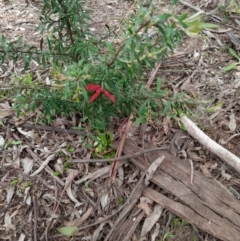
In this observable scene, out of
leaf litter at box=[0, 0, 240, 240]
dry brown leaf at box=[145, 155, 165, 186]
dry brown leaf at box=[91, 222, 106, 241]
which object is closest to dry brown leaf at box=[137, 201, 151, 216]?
leaf litter at box=[0, 0, 240, 240]

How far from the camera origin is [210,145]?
2330 mm

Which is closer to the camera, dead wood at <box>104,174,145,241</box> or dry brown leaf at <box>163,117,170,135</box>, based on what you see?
dead wood at <box>104,174,145,241</box>

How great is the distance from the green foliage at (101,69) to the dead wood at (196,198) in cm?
34

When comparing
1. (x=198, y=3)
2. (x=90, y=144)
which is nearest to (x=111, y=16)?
(x=198, y=3)

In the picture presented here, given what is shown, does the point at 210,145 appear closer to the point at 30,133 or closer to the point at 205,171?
the point at 205,171

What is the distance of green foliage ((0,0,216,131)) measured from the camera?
1619 mm

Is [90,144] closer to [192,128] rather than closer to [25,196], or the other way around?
[25,196]

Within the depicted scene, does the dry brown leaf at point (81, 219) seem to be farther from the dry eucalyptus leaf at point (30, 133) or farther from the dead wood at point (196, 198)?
the dry eucalyptus leaf at point (30, 133)

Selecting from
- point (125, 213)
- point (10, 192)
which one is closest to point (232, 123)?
point (125, 213)

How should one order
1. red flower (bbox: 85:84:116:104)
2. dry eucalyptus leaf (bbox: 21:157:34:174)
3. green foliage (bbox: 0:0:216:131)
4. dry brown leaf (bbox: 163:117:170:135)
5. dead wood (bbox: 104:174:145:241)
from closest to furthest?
green foliage (bbox: 0:0:216:131) → red flower (bbox: 85:84:116:104) → dead wood (bbox: 104:174:145:241) → dry eucalyptus leaf (bbox: 21:157:34:174) → dry brown leaf (bbox: 163:117:170:135)

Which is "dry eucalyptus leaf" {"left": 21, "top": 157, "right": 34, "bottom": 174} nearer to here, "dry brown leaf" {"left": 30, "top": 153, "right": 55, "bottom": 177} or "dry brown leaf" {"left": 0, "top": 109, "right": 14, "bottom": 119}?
"dry brown leaf" {"left": 30, "top": 153, "right": 55, "bottom": 177}

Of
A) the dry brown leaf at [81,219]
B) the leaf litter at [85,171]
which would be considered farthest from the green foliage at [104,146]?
the dry brown leaf at [81,219]

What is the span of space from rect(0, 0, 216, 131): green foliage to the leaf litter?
21 centimetres

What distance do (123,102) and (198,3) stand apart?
5.97 ft
